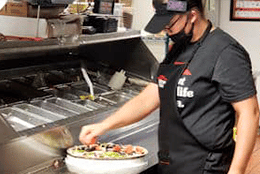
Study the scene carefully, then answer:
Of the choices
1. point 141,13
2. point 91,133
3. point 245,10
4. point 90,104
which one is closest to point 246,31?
point 245,10

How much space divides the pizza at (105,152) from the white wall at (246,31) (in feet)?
12.1

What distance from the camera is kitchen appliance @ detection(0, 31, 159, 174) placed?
1.96 metres

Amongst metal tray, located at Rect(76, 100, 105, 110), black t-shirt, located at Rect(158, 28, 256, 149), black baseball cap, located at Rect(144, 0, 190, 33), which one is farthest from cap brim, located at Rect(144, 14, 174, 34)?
metal tray, located at Rect(76, 100, 105, 110)

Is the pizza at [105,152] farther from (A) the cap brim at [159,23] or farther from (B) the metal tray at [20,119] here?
(A) the cap brim at [159,23]

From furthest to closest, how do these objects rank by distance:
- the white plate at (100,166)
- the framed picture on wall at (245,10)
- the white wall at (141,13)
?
the framed picture on wall at (245,10) < the white wall at (141,13) < the white plate at (100,166)

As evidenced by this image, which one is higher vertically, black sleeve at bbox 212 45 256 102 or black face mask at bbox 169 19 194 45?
black face mask at bbox 169 19 194 45

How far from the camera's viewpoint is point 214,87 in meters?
1.77

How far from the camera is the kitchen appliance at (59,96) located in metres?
1.96

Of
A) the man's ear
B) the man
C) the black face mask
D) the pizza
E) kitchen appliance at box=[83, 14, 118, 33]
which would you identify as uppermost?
the man's ear

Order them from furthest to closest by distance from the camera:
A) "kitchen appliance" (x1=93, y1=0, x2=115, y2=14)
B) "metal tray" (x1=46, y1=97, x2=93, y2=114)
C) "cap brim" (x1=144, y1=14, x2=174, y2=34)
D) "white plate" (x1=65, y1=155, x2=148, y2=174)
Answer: "kitchen appliance" (x1=93, y1=0, x2=115, y2=14)
"metal tray" (x1=46, y1=97, x2=93, y2=114)
"white plate" (x1=65, y1=155, x2=148, y2=174)
"cap brim" (x1=144, y1=14, x2=174, y2=34)

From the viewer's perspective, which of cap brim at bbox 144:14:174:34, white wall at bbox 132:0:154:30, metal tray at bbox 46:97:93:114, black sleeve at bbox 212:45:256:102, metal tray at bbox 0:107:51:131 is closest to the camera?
black sleeve at bbox 212:45:256:102

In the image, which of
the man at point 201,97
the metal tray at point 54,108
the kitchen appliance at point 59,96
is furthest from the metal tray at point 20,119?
the man at point 201,97

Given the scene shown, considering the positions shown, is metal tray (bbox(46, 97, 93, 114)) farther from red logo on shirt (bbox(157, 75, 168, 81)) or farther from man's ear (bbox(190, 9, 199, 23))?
man's ear (bbox(190, 9, 199, 23))

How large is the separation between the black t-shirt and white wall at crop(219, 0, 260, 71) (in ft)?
12.2
